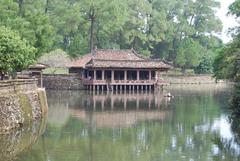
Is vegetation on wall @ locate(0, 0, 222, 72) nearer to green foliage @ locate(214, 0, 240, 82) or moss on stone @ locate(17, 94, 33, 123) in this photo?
green foliage @ locate(214, 0, 240, 82)

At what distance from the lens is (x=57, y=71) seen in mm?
80750

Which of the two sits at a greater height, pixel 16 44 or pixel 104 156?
pixel 16 44

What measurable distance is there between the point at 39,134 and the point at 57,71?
51.5 m

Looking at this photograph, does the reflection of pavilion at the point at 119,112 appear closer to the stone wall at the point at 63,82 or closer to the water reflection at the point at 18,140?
the water reflection at the point at 18,140

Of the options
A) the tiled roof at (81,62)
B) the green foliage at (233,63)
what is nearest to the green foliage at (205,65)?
the tiled roof at (81,62)

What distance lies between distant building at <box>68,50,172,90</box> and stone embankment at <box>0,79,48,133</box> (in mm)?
31952

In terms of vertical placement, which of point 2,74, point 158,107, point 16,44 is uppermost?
Answer: point 16,44

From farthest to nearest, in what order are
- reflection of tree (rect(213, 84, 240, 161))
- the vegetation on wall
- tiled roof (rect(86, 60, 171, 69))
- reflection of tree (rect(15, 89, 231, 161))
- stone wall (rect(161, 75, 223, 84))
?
stone wall (rect(161, 75, 223, 84)) → the vegetation on wall → tiled roof (rect(86, 60, 171, 69)) → reflection of tree (rect(213, 84, 240, 161)) → reflection of tree (rect(15, 89, 231, 161))

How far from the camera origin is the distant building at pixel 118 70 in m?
70.2

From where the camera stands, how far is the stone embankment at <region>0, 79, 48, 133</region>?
28.7 metres

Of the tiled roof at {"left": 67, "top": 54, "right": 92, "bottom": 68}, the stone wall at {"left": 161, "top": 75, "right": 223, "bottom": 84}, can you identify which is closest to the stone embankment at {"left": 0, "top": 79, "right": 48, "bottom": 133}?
the tiled roof at {"left": 67, "top": 54, "right": 92, "bottom": 68}

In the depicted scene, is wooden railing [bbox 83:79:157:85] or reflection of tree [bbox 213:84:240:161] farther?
wooden railing [bbox 83:79:157:85]

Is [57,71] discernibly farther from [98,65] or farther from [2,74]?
[2,74]

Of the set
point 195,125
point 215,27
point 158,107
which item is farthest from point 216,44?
point 195,125
